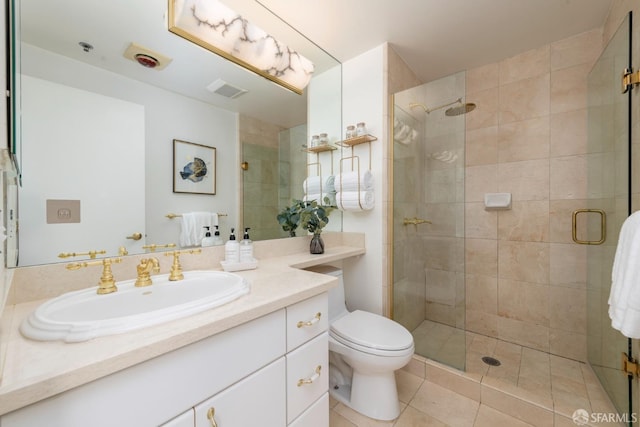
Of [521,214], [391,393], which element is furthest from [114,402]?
[521,214]

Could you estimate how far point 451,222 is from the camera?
6.28ft

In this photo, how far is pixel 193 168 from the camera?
1.27m

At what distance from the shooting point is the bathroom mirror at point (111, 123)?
2.87 feet

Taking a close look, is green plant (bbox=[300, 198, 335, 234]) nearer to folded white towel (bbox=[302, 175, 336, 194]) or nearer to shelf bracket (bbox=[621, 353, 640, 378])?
folded white towel (bbox=[302, 175, 336, 194])

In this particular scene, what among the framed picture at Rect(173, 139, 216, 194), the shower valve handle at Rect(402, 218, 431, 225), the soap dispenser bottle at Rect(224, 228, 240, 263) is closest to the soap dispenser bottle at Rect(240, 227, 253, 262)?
the soap dispenser bottle at Rect(224, 228, 240, 263)

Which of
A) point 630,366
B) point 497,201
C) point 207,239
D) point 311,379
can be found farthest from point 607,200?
point 207,239

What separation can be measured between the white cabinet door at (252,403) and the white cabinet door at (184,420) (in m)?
0.01

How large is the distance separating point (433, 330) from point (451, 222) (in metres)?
0.84

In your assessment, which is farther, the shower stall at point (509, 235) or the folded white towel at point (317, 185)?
the folded white towel at point (317, 185)

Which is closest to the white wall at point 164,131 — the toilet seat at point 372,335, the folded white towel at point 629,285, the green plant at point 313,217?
the green plant at point 313,217

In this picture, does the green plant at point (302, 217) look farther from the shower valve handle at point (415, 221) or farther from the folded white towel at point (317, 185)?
the shower valve handle at point (415, 221)

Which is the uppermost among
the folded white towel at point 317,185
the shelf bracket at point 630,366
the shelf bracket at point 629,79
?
the shelf bracket at point 629,79

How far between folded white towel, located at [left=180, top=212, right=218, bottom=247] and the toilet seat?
0.90 metres

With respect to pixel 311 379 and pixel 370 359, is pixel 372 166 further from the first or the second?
pixel 311 379
